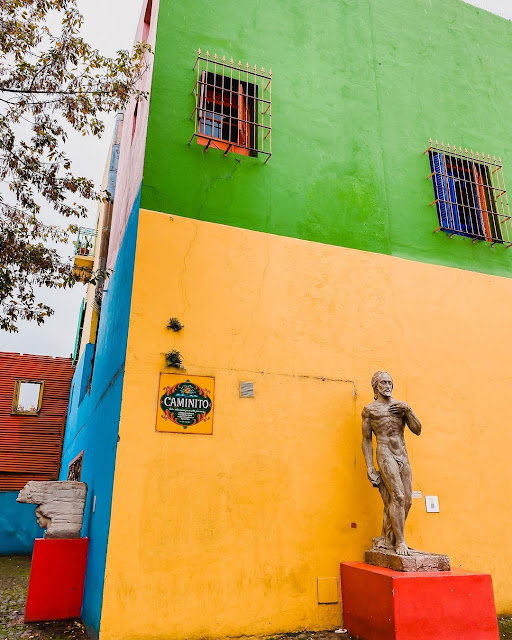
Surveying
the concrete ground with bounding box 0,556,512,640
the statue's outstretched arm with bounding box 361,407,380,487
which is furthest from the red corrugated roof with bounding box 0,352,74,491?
the statue's outstretched arm with bounding box 361,407,380,487

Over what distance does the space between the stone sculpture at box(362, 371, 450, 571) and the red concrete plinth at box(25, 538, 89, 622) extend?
347 centimetres

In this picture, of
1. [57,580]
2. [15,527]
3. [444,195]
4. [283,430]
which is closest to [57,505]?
[57,580]

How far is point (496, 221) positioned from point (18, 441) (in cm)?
1452

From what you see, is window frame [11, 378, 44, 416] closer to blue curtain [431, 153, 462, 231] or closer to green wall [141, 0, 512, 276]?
green wall [141, 0, 512, 276]

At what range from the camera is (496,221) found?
8.75 meters

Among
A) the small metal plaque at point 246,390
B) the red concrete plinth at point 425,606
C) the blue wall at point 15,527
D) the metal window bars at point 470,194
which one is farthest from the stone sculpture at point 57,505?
the blue wall at point 15,527

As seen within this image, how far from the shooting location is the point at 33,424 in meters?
16.7

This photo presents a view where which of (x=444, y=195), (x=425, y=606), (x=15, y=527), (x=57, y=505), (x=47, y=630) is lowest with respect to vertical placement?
(x=47, y=630)

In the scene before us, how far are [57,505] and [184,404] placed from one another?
249 cm

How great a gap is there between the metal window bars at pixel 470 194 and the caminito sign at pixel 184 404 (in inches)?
180

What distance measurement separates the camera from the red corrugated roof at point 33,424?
15.9m

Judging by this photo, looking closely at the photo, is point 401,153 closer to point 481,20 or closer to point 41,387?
point 481,20

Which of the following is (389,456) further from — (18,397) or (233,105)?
(18,397)

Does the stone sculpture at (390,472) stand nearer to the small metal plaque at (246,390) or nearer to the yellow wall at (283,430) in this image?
the yellow wall at (283,430)
